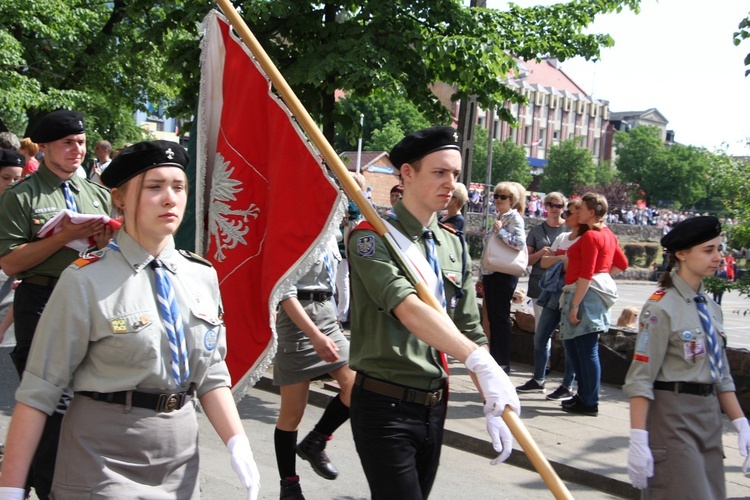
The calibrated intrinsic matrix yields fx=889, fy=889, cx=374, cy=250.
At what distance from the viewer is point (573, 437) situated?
742 cm

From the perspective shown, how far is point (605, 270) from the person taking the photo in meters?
8.38

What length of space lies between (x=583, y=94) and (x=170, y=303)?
121758mm

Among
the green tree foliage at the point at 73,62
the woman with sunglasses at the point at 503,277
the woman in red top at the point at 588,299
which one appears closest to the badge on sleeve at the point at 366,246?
the woman in red top at the point at 588,299

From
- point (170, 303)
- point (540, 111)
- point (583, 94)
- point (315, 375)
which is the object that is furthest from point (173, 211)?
point (583, 94)

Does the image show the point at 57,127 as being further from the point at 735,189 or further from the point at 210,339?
the point at 735,189

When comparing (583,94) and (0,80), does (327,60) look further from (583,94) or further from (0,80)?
(583,94)

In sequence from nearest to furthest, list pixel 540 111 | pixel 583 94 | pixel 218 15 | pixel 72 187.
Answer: pixel 218 15, pixel 72 187, pixel 540 111, pixel 583 94

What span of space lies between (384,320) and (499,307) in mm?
5919

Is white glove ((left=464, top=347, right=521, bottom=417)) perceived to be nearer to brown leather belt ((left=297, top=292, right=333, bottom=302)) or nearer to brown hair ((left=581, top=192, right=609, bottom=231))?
brown leather belt ((left=297, top=292, right=333, bottom=302))

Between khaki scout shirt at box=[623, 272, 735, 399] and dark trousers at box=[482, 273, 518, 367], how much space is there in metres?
5.04

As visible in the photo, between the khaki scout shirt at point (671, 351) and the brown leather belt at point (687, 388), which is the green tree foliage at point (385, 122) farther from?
the brown leather belt at point (687, 388)

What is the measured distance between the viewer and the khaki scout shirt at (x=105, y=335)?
277 cm

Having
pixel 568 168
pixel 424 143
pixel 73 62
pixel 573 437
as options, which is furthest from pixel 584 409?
pixel 568 168

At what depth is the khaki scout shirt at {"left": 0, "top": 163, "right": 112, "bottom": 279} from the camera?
4.73m
